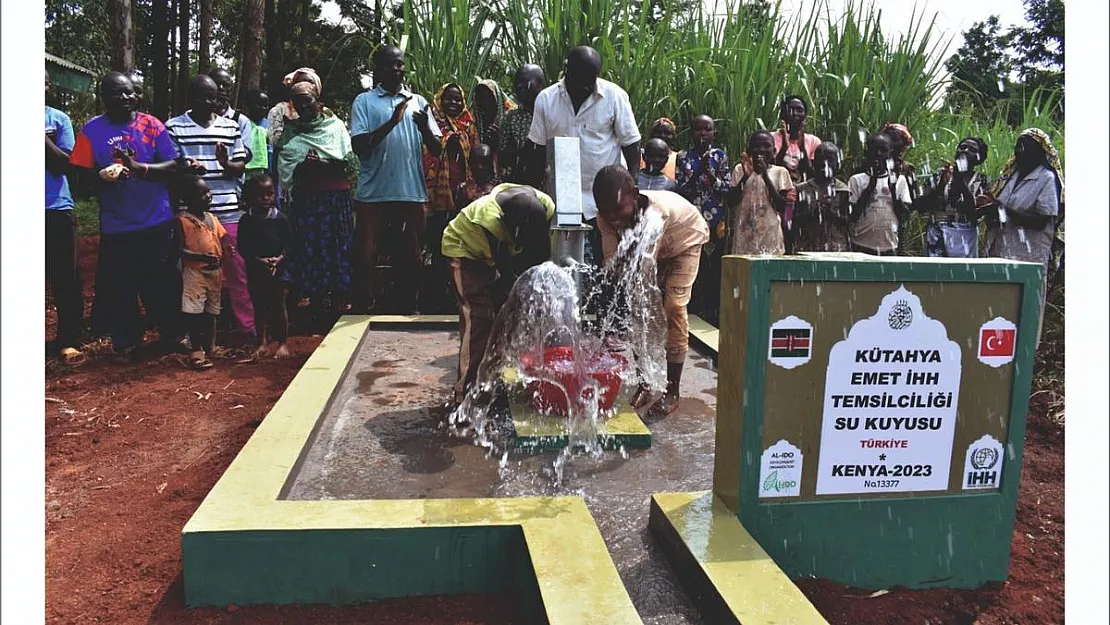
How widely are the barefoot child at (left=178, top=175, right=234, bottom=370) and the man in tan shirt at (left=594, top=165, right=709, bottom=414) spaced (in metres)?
2.74

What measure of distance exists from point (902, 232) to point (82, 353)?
6.08 m

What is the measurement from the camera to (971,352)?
2.62m

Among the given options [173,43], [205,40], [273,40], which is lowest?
[205,40]

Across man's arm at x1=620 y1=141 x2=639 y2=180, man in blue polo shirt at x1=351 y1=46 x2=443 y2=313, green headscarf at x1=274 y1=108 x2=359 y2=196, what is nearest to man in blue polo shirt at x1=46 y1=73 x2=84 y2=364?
green headscarf at x1=274 y1=108 x2=359 y2=196

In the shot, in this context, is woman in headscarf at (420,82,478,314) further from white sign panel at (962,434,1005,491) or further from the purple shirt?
white sign panel at (962,434,1005,491)

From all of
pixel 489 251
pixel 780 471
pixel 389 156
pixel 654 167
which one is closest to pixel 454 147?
pixel 389 156

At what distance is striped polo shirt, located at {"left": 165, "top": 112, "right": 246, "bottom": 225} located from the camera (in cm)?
545

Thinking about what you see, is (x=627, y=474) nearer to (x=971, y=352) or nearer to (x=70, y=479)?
(x=971, y=352)

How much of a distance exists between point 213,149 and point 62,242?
1094mm

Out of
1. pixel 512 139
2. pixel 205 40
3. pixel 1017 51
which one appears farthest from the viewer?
pixel 1017 51

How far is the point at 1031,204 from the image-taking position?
5.44 meters

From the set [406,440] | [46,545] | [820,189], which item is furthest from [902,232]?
[46,545]

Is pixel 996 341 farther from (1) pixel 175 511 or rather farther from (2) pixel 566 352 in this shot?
(1) pixel 175 511

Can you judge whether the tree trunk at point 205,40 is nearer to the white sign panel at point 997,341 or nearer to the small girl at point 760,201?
the small girl at point 760,201
